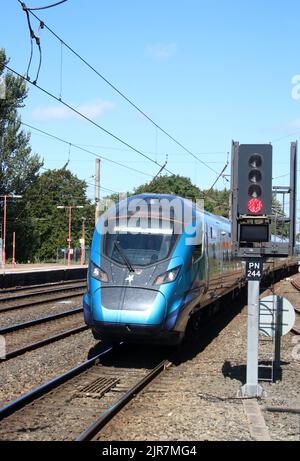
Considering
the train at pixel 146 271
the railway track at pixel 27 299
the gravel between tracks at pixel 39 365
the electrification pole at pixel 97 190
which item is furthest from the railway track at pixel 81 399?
the electrification pole at pixel 97 190

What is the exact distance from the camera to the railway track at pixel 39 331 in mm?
11055

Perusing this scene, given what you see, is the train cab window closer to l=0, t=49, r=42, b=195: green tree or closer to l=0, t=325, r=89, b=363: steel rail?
l=0, t=325, r=89, b=363: steel rail

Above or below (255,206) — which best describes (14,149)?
above

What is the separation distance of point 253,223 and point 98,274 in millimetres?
2945

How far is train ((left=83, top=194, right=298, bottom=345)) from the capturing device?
30.1 feet

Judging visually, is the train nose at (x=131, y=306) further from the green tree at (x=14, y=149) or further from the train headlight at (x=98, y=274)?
the green tree at (x=14, y=149)

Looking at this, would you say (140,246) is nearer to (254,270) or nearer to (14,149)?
(254,270)

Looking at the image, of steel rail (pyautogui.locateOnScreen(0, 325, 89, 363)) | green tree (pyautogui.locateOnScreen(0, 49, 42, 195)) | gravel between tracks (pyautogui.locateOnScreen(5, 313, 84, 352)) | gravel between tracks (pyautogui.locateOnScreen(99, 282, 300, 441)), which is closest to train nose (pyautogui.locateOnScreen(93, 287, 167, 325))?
gravel between tracks (pyautogui.locateOnScreen(99, 282, 300, 441))

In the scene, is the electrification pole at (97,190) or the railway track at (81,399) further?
the electrification pole at (97,190)

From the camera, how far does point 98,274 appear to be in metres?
9.74

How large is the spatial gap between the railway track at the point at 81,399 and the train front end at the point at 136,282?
1.73 feet

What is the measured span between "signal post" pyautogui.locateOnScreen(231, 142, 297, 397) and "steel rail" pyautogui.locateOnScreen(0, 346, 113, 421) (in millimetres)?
2473

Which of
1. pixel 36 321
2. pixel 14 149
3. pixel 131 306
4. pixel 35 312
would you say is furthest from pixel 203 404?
pixel 14 149

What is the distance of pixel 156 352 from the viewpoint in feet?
35.6
